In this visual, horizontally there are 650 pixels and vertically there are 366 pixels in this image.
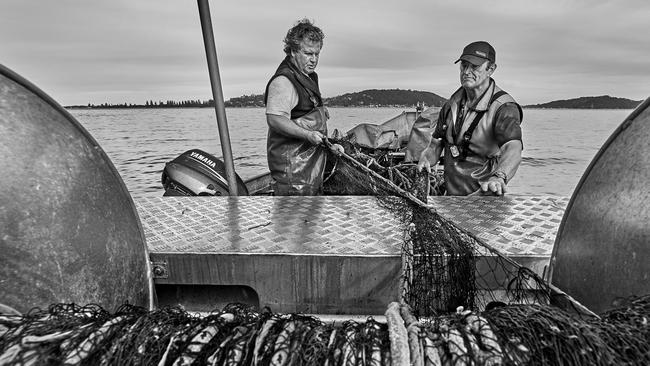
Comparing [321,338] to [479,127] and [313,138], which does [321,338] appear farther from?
[479,127]

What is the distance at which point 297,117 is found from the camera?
5.12 metres

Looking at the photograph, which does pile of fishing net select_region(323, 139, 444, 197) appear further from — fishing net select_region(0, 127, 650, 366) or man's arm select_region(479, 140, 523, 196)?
fishing net select_region(0, 127, 650, 366)

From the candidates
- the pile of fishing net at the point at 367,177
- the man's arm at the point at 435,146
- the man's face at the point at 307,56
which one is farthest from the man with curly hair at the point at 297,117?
the man's arm at the point at 435,146

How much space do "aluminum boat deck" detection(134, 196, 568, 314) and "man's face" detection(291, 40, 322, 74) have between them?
7.08 ft

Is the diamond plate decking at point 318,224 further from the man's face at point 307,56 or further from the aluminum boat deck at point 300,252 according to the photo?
the man's face at point 307,56

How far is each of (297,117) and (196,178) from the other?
1.65 meters

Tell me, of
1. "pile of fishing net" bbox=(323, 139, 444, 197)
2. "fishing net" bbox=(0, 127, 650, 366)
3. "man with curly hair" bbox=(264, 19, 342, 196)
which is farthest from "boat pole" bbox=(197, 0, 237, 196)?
"fishing net" bbox=(0, 127, 650, 366)

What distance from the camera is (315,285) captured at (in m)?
2.65

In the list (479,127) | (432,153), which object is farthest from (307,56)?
(479,127)

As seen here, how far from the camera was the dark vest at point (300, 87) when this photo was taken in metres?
4.89

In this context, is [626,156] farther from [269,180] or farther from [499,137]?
[269,180]

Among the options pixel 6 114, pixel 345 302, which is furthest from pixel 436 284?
pixel 6 114

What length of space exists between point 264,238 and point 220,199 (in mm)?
1267

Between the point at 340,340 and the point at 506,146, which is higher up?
the point at 506,146
